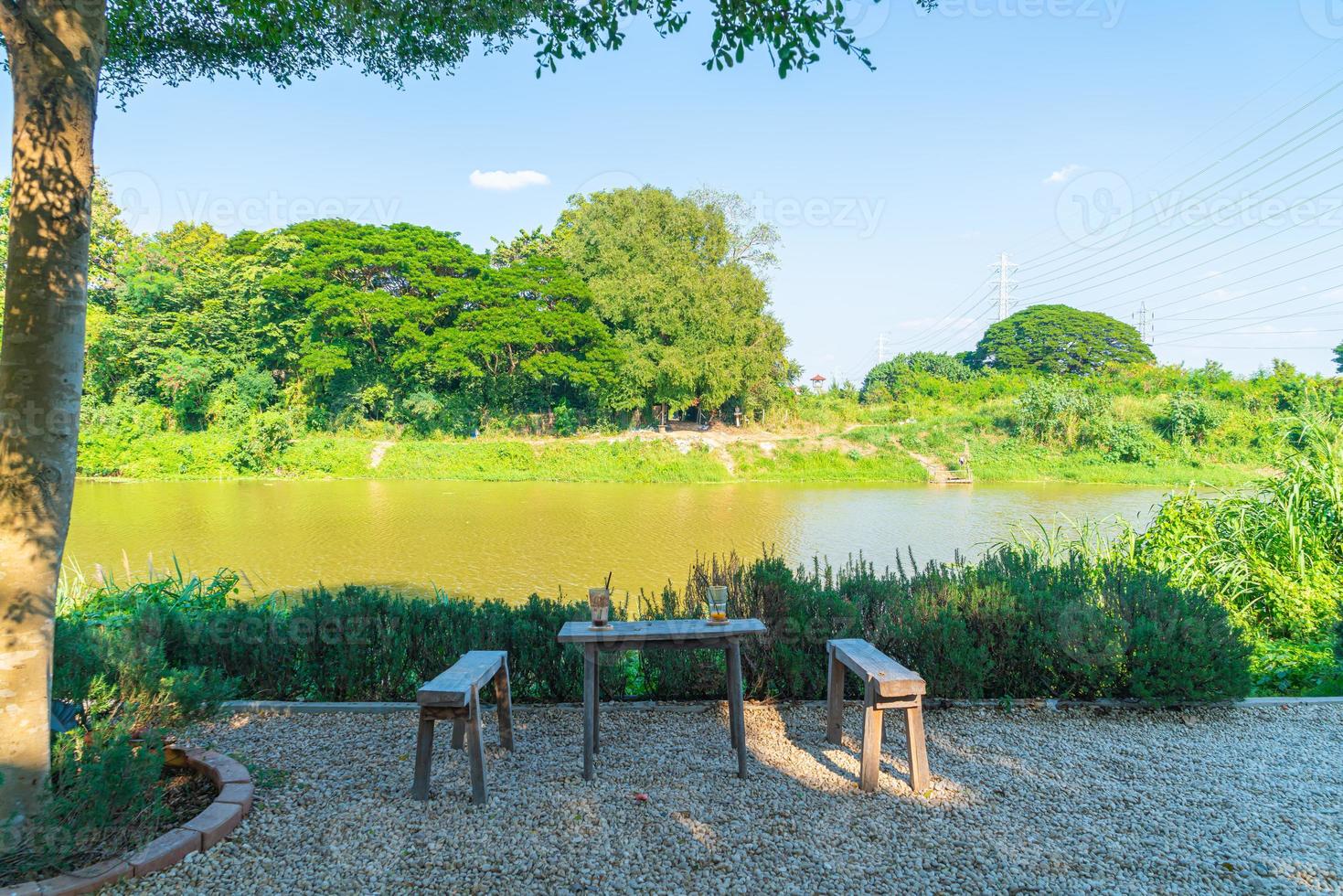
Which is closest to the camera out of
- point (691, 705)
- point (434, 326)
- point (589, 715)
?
point (589, 715)

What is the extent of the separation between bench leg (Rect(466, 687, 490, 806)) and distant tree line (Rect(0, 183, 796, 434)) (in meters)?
24.3

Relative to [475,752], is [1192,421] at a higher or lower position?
higher

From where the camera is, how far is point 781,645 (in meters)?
4.49

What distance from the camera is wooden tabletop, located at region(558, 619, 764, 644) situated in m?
3.53

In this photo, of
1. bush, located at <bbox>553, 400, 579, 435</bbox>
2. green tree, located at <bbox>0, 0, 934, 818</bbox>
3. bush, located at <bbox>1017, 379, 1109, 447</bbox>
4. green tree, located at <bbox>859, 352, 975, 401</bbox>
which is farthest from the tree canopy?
green tree, located at <bbox>859, 352, 975, 401</bbox>

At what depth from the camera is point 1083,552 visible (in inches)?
265

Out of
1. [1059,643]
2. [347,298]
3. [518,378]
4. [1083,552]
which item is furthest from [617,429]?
[1059,643]

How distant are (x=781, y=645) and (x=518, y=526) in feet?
34.8

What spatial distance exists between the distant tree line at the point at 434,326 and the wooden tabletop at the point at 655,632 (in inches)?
934

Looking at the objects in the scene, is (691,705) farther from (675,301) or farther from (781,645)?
(675,301)

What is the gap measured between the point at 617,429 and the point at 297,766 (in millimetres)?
26122

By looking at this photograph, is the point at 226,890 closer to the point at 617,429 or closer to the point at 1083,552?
the point at 1083,552

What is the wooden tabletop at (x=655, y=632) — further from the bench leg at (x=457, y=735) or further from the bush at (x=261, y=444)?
the bush at (x=261, y=444)

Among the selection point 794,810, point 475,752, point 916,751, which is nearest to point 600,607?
point 475,752
